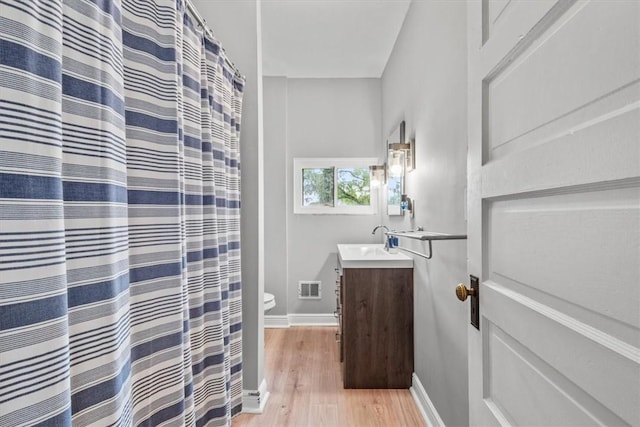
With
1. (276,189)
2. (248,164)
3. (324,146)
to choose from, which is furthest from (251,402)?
(324,146)

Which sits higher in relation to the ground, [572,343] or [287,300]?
[572,343]

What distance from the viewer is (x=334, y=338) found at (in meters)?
3.36

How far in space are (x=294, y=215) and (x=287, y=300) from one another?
0.91 m

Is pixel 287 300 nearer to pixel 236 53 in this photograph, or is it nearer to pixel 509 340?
pixel 236 53

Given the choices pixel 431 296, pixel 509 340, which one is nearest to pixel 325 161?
pixel 431 296

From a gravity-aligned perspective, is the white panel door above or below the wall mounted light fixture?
below

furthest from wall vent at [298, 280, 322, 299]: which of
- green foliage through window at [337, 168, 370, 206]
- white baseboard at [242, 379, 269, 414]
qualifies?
white baseboard at [242, 379, 269, 414]

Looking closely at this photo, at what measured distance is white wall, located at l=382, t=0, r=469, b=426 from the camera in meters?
1.55

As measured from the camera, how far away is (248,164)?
2.05 meters

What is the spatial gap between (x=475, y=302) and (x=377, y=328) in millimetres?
1484

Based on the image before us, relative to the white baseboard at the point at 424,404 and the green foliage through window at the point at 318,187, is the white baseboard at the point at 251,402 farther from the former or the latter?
the green foliage through window at the point at 318,187

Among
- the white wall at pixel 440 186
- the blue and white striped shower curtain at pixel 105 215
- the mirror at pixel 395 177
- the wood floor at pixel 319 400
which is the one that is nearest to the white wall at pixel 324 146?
the mirror at pixel 395 177

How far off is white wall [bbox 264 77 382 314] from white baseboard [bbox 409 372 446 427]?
1599 millimetres

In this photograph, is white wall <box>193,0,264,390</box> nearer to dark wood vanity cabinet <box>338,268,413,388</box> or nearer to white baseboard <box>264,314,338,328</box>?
dark wood vanity cabinet <box>338,268,413,388</box>
